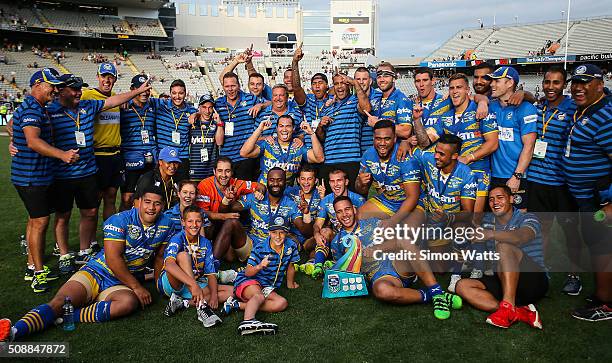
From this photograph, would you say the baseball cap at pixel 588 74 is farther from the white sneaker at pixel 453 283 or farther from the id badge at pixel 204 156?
the id badge at pixel 204 156

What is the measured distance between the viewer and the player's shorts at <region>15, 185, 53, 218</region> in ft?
15.6

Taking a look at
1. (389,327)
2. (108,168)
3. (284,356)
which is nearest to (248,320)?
(284,356)

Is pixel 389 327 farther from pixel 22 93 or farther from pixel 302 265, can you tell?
pixel 22 93

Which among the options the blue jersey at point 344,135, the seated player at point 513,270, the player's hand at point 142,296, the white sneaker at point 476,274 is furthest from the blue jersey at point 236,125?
the seated player at point 513,270

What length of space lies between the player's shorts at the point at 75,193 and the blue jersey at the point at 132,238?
4.32 ft

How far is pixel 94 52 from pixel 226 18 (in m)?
20.5

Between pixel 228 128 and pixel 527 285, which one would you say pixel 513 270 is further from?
pixel 228 128

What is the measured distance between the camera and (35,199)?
4781 millimetres

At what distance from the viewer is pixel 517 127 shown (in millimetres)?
4762

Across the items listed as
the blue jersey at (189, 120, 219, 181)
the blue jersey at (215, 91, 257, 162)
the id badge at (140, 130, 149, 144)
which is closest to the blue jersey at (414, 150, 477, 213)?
the blue jersey at (215, 91, 257, 162)

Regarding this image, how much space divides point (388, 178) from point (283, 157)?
1505 millimetres

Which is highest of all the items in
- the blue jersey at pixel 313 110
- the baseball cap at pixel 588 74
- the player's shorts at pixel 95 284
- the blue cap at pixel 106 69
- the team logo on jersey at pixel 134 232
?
the blue cap at pixel 106 69

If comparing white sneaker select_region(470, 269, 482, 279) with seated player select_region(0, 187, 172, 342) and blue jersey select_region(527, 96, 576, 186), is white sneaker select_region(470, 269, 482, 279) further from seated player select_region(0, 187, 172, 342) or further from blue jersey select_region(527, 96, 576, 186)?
seated player select_region(0, 187, 172, 342)

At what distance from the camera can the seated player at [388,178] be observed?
4.80 m
